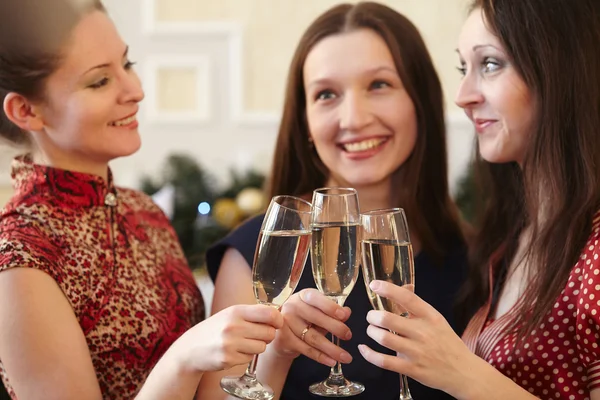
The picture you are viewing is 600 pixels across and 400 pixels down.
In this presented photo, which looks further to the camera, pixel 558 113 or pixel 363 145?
pixel 363 145

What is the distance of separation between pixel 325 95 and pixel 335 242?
2.45 feet

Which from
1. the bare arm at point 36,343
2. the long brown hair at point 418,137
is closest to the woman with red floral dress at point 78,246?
the bare arm at point 36,343

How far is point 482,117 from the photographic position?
1.84m

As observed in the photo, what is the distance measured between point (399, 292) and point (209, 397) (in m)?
0.63

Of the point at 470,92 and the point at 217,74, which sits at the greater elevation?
the point at 217,74

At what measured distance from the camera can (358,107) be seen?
1959 millimetres

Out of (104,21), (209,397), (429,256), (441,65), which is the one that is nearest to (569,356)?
(429,256)

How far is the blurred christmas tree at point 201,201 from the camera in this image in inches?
143

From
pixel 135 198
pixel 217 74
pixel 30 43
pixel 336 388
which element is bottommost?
pixel 336 388

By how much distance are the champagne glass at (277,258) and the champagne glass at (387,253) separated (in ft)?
0.40

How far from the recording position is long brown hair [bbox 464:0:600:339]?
1.64 m

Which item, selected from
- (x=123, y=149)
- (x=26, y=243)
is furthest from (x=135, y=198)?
(x=26, y=243)

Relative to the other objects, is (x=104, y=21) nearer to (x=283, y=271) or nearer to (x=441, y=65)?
(x=283, y=271)

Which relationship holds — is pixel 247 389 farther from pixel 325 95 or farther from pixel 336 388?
pixel 325 95
